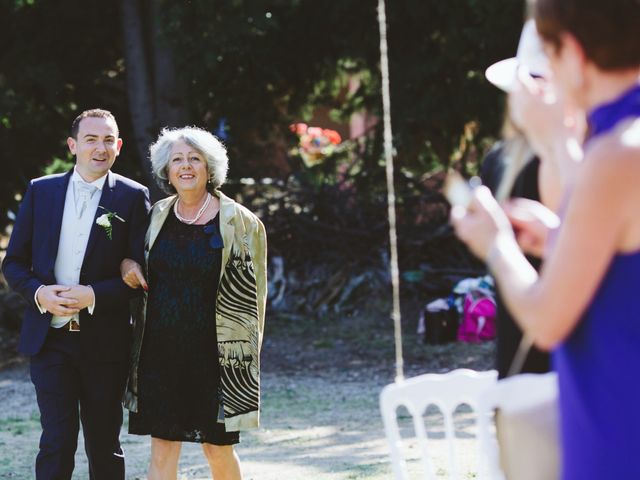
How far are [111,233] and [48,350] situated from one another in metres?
0.58

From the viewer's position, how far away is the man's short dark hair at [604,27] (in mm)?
1806

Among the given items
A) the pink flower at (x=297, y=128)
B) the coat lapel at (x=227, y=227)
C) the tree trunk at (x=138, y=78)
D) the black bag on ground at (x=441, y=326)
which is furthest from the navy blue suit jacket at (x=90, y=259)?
the pink flower at (x=297, y=128)

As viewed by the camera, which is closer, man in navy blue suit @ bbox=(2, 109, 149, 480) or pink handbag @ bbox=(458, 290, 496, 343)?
man in navy blue suit @ bbox=(2, 109, 149, 480)

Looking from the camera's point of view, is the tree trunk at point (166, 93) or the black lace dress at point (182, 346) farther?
the tree trunk at point (166, 93)

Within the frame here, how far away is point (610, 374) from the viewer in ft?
5.82

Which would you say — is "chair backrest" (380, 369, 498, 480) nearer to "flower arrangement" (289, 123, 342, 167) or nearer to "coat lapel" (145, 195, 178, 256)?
"coat lapel" (145, 195, 178, 256)

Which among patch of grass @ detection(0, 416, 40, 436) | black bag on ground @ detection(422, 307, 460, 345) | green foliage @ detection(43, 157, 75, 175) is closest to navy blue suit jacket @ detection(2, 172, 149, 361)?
patch of grass @ detection(0, 416, 40, 436)

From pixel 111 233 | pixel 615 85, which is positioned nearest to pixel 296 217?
pixel 111 233

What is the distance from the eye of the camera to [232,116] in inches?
502

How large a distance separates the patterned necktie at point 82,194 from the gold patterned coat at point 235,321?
29cm

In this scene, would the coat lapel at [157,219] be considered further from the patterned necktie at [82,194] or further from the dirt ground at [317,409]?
the dirt ground at [317,409]

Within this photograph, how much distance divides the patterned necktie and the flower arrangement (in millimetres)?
8461

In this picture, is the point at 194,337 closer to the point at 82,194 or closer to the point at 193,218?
the point at 193,218

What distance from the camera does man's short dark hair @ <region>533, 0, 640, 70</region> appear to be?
181 cm
